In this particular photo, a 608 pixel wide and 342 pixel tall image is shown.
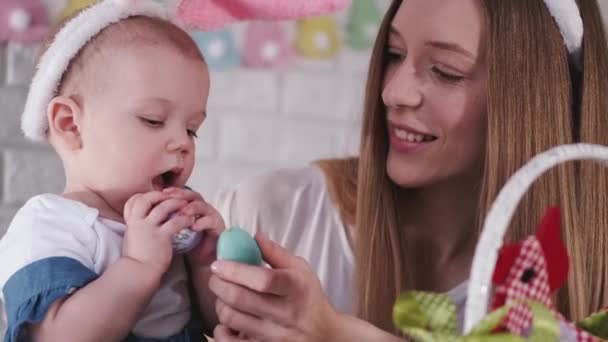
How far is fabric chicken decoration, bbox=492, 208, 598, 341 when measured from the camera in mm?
707

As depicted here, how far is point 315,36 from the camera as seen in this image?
7.17ft

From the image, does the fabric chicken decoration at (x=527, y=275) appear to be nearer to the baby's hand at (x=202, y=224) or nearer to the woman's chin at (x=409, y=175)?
the baby's hand at (x=202, y=224)

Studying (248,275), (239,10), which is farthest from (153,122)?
(239,10)

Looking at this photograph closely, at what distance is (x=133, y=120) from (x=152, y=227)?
124mm

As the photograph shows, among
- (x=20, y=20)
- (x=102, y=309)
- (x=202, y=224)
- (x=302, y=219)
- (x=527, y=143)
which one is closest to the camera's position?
(x=102, y=309)

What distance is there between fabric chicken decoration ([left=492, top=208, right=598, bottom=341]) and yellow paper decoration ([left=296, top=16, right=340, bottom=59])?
149 centimetres

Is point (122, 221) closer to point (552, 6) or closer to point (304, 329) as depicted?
point (304, 329)

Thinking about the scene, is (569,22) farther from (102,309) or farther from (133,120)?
(102,309)

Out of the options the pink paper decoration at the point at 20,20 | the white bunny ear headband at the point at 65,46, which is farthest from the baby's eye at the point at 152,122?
the pink paper decoration at the point at 20,20

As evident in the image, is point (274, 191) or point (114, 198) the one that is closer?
point (114, 198)

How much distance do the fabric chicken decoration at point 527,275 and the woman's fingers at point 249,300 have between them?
290 millimetres

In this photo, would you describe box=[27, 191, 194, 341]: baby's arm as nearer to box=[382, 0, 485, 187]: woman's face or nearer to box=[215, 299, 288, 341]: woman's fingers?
box=[215, 299, 288, 341]: woman's fingers

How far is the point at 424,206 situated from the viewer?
4.75ft

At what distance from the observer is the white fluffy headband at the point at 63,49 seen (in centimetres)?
98
